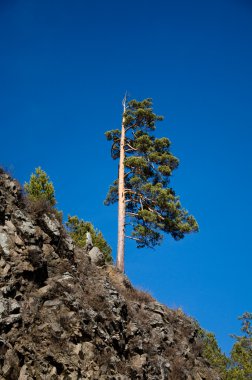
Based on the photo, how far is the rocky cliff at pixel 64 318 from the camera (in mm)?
9500

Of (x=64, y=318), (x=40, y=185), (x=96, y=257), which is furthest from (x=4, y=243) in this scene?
(x=40, y=185)

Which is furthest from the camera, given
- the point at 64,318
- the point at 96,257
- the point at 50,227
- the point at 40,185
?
the point at 40,185

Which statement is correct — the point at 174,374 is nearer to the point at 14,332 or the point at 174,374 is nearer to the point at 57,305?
the point at 57,305

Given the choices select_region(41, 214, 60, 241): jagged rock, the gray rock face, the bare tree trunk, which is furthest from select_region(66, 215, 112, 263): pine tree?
select_region(41, 214, 60, 241): jagged rock

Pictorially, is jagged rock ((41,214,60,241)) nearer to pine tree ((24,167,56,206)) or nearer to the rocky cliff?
the rocky cliff

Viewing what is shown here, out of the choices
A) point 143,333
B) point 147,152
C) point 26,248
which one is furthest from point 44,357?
point 147,152

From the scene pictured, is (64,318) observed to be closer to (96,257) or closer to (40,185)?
(96,257)

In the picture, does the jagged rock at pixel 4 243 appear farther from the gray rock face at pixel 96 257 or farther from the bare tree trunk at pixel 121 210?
the bare tree trunk at pixel 121 210

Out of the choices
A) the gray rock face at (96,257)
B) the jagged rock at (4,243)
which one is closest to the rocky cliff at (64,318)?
the jagged rock at (4,243)

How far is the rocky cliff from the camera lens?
9500mm

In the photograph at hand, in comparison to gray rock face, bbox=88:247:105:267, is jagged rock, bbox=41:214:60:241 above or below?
below

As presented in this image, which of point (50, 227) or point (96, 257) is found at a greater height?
point (96, 257)

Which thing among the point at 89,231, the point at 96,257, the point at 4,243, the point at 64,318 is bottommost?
the point at 64,318

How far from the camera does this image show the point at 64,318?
10680 mm
